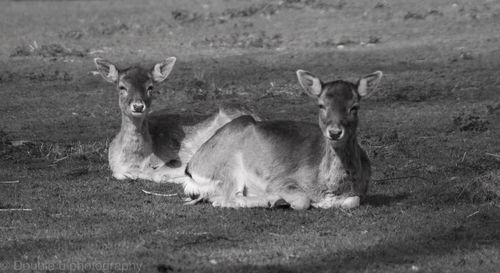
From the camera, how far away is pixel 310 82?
9.91 meters

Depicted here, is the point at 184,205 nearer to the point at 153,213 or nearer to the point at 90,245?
the point at 153,213

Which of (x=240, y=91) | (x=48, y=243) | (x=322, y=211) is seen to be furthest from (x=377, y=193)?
(x=240, y=91)

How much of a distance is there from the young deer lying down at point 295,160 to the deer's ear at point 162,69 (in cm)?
234

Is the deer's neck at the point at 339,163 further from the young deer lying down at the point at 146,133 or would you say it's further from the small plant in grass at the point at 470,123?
the small plant in grass at the point at 470,123

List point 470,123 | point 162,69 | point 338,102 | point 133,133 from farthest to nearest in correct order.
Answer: point 470,123 → point 162,69 → point 133,133 → point 338,102

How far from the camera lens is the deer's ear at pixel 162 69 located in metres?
13.2

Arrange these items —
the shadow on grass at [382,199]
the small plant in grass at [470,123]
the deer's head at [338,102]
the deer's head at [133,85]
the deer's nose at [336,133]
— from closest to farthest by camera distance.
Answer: the deer's nose at [336,133]
the deer's head at [338,102]
the shadow on grass at [382,199]
the deer's head at [133,85]
the small plant in grass at [470,123]

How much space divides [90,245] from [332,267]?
2.20m

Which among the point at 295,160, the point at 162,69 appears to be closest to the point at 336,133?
the point at 295,160

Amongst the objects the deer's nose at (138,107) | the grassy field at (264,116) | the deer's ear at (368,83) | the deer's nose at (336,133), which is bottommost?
the grassy field at (264,116)

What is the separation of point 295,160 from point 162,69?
3.69 meters

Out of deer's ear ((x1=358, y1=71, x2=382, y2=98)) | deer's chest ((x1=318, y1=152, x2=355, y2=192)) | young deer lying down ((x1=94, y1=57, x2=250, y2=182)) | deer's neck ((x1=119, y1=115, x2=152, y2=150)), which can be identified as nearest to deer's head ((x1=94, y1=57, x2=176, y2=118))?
young deer lying down ((x1=94, y1=57, x2=250, y2=182))

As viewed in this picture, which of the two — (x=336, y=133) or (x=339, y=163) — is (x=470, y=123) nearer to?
(x=339, y=163)

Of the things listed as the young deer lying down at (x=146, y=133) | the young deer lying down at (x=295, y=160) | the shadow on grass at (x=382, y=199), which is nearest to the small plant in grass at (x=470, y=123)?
the young deer lying down at (x=146, y=133)
